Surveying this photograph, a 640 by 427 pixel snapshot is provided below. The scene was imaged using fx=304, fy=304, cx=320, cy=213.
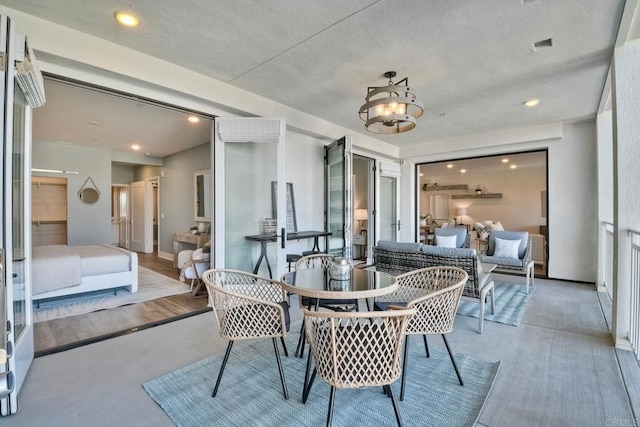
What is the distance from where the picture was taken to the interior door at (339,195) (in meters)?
4.77

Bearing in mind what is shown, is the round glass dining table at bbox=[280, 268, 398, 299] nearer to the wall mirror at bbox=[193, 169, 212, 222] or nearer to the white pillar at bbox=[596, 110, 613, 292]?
the white pillar at bbox=[596, 110, 613, 292]

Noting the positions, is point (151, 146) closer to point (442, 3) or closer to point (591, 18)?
point (442, 3)

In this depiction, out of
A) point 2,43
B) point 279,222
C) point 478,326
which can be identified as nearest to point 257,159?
point 279,222

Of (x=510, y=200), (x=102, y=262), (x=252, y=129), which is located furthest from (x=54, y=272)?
(x=510, y=200)

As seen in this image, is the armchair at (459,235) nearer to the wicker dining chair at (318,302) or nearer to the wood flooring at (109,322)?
the wicker dining chair at (318,302)

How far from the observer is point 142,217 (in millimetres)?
8586

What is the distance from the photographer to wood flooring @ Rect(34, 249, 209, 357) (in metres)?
2.79

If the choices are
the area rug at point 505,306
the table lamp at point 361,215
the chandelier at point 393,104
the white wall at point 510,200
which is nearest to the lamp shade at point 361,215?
the table lamp at point 361,215

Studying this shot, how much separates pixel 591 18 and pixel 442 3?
4.18 feet

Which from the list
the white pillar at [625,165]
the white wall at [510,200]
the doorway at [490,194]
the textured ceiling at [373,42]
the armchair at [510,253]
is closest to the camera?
the textured ceiling at [373,42]

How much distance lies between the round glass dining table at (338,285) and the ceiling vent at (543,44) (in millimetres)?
2573

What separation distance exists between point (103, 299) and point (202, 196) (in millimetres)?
2925

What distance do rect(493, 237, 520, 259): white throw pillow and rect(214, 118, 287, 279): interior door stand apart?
3.73 metres

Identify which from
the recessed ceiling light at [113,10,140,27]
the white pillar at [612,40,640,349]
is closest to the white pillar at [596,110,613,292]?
the white pillar at [612,40,640,349]
